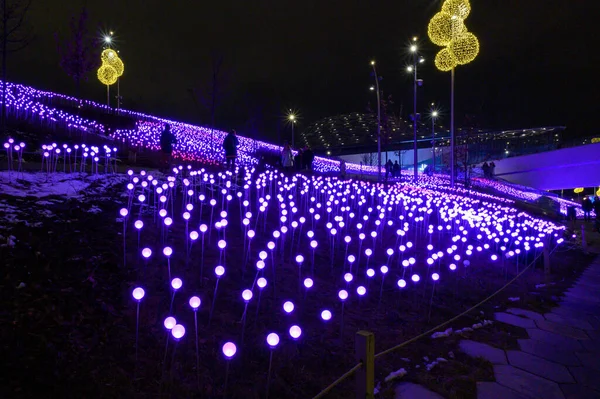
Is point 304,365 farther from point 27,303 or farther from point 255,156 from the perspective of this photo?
point 255,156

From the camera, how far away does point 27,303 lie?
3.85m

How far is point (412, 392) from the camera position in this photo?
383cm

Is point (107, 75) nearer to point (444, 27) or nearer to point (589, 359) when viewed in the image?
point (444, 27)

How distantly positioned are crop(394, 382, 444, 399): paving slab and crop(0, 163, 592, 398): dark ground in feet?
0.36

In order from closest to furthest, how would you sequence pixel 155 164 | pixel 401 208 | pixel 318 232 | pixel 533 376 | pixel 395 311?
pixel 533 376 < pixel 395 311 < pixel 318 232 < pixel 401 208 < pixel 155 164

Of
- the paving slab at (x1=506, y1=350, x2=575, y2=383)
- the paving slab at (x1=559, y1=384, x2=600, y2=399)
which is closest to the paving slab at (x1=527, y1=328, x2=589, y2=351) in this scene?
the paving slab at (x1=506, y1=350, x2=575, y2=383)

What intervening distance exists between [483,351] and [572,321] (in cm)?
282

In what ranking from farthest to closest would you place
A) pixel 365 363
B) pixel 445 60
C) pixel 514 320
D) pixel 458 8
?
pixel 445 60, pixel 458 8, pixel 514 320, pixel 365 363

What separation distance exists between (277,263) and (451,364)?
3113 millimetres

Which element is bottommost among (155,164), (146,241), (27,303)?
(27,303)

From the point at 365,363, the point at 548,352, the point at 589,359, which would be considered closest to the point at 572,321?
the point at 589,359

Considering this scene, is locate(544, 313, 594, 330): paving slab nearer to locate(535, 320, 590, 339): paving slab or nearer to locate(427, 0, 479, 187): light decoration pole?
locate(535, 320, 590, 339): paving slab

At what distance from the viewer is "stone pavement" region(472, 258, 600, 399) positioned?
411cm

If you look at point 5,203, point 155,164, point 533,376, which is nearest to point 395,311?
point 533,376
